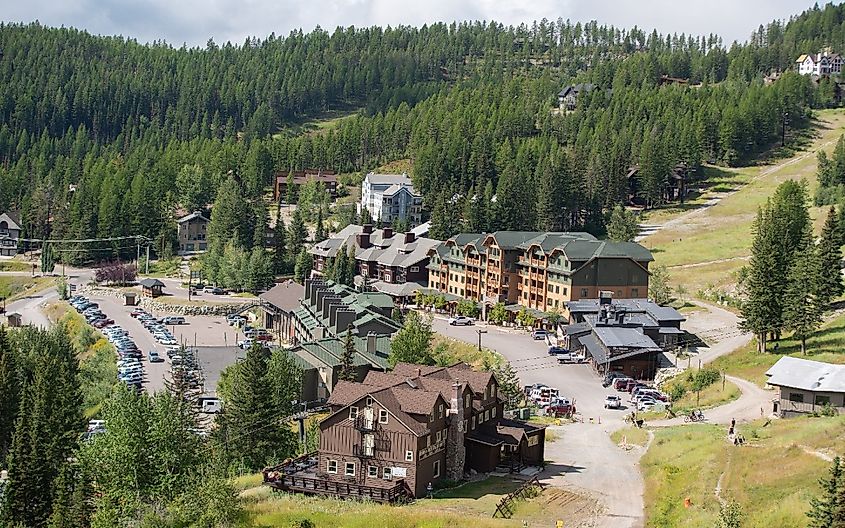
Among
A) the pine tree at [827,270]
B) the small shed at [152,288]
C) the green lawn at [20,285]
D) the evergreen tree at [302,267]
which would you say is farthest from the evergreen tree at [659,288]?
the green lawn at [20,285]

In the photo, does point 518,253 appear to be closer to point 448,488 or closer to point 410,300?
point 410,300

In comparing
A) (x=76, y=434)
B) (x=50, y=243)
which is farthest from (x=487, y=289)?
(x=50, y=243)

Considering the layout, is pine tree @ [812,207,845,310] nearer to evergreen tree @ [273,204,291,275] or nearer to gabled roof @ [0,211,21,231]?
evergreen tree @ [273,204,291,275]

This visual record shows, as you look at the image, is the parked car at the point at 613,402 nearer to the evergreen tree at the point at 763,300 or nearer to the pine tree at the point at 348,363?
the evergreen tree at the point at 763,300

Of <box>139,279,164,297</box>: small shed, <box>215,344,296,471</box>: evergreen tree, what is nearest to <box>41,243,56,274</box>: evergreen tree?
<box>139,279,164,297</box>: small shed

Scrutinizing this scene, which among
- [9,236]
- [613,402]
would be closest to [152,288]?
[9,236]

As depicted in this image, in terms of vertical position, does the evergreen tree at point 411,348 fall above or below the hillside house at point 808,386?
below

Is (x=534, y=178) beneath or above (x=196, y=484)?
above
